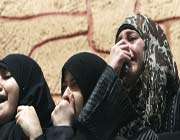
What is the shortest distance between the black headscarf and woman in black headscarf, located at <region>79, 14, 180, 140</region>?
7 cm

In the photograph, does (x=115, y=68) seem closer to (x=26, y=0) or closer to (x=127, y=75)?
(x=127, y=75)

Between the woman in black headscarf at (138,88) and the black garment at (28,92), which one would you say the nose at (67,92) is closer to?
the woman in black headscarf at (138,88)

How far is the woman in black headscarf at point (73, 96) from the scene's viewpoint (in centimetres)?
352

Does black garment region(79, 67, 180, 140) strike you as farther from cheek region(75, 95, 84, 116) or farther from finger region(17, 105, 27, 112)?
finger region(17, 105, 27, 112)

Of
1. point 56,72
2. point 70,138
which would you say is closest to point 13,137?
point 70,138

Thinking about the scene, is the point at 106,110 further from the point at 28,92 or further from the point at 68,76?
the point at 28,92

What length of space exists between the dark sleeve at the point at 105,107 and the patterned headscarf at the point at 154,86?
75 millimetres

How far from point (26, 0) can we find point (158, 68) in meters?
1.51

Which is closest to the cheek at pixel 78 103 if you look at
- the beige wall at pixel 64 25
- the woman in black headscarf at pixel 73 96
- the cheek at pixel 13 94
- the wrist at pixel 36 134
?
the woman in black headscarf at pixel 73 96

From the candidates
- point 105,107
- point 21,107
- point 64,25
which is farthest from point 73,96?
point 64,25

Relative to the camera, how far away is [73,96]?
3555 mm

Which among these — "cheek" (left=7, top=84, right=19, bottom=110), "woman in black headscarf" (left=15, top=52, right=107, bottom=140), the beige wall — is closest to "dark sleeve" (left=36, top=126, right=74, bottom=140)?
"woman in black headscarf" (left=15, top=52, right=107, bottom=140)

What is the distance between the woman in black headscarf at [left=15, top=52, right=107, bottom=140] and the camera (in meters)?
3.52

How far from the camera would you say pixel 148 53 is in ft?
11.9
